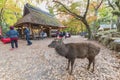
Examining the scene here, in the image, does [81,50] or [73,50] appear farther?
[81,50]

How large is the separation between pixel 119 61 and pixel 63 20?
33973mm

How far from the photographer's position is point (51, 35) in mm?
28453

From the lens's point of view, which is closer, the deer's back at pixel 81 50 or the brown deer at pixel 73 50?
the brown deer at pixel 73 50

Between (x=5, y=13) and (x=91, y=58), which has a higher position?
(x=5, y=13)

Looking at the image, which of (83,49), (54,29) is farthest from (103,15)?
(83,49)

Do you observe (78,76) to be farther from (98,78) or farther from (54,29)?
(54,29)

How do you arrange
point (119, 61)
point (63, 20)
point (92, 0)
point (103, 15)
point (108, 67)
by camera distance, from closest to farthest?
point (108, 67) < point (119, 61) < point (92, 0) < point (103, 15) < point (63, 20)

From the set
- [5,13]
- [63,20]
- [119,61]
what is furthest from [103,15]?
[119,61]

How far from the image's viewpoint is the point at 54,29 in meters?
30.6

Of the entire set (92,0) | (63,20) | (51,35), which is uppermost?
(92,0)

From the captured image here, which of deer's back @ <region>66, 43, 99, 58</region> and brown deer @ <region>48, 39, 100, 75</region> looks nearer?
brown deer @ <region>48, 39, 100, 75</region>

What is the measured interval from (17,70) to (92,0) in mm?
20129

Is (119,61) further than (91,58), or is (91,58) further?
(119,61)

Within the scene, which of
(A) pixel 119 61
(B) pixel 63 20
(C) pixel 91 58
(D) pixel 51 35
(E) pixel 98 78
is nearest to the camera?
(E) pixel 98 78
